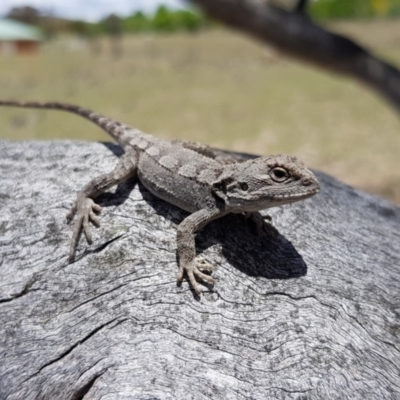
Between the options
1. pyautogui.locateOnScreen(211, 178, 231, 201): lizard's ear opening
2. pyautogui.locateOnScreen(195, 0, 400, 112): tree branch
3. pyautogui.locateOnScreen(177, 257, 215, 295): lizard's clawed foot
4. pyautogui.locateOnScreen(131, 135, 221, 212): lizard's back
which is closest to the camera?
pyautogui.locateOnScreen(177, 257, 215, 295): lizard's clawed foot

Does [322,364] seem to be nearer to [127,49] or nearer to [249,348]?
[249,348]

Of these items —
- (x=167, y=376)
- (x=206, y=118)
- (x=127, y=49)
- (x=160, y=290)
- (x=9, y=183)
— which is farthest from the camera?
(x=127, y=49)

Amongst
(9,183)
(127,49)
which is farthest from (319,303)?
(127,49)

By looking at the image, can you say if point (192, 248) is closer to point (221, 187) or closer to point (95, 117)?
point (221, 187)

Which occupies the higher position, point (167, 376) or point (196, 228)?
point (196, 228)

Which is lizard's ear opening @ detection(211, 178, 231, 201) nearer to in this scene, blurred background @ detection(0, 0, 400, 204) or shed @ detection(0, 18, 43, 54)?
blurred background @ detection(0, 0, 400, 204)

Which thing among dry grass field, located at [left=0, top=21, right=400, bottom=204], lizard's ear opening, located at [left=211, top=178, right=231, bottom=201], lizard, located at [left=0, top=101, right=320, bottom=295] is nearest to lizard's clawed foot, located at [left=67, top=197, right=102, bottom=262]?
lizard, located at [left=0, top=101, right=320, bottom=295]

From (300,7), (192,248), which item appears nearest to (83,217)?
(192,248)

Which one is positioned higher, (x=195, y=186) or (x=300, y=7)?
(x=300, y=7)
